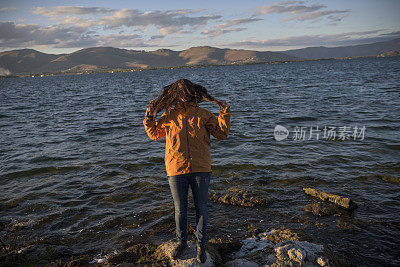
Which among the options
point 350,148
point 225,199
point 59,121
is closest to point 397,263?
point 225,199

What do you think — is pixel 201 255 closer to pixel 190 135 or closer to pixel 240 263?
pixel 240 263

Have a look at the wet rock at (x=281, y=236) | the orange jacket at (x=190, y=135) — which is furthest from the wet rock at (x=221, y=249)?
the orange jacket at (x=190, y=135)

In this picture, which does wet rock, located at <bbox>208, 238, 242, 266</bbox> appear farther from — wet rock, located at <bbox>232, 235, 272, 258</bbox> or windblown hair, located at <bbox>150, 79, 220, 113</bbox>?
windblown hair, located at <bbox>150, 79, 220, 113</bbox>

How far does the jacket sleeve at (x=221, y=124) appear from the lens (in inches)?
167

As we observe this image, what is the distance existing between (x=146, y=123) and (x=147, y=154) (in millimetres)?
8508

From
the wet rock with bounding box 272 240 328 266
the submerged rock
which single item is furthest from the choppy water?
the wet rock with bounding box 272 240 328 266

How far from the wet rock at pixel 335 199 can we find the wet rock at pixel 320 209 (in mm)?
337

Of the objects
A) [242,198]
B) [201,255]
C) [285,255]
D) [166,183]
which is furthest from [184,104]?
[166,183]

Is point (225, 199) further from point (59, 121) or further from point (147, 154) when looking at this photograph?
point (59, 121)

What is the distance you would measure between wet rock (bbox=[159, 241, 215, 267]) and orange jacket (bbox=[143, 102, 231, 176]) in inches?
61.8

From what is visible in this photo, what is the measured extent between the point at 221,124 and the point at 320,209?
434cm

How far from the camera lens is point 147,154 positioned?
12.7 m

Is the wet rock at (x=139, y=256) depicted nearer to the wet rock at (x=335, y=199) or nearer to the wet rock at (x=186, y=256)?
the wet rock at (x=186, y=256)

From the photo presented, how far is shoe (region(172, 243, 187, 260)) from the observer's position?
4.69m
